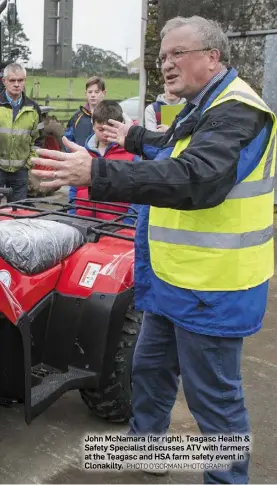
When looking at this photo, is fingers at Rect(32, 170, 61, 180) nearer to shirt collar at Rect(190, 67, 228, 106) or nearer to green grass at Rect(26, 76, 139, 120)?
shirt collar at Rect(190, 67, 228, 106)

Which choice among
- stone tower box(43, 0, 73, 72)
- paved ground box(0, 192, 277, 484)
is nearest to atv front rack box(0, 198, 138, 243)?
paved ground box(0, 192, 277, 484)

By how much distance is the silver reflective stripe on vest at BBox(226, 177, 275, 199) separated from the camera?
208 centimetres

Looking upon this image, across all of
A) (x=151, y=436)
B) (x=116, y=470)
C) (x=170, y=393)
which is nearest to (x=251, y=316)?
(x=170, y=393)

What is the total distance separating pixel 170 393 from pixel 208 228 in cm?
90

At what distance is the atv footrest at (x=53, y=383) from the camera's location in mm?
2564

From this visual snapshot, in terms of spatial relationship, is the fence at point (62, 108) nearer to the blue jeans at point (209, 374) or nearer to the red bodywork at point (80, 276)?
the red bodywork at point (80, 276)

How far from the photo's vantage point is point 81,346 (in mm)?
2781

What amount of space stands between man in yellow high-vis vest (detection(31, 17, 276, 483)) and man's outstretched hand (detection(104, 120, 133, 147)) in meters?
0.49

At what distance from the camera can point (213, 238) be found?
6.95ft

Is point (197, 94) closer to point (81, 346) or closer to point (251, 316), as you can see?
point (251, 316)

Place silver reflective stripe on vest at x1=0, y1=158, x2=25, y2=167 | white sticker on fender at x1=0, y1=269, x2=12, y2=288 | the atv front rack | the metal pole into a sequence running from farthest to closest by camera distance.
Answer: the metal pole
silver reflective stripe on vest at x1=0, y1=158, x2=25, y2=167
the atv front rack
white sticker on fender at x1=0, y1=269, x2=12, y2=288

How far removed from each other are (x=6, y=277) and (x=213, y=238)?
90 cm

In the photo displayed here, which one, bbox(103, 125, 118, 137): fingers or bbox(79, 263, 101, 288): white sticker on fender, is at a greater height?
bbox(103, 125, 118, 137): fingers

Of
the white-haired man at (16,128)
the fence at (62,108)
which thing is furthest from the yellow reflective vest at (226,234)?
the fence at (62,108)
